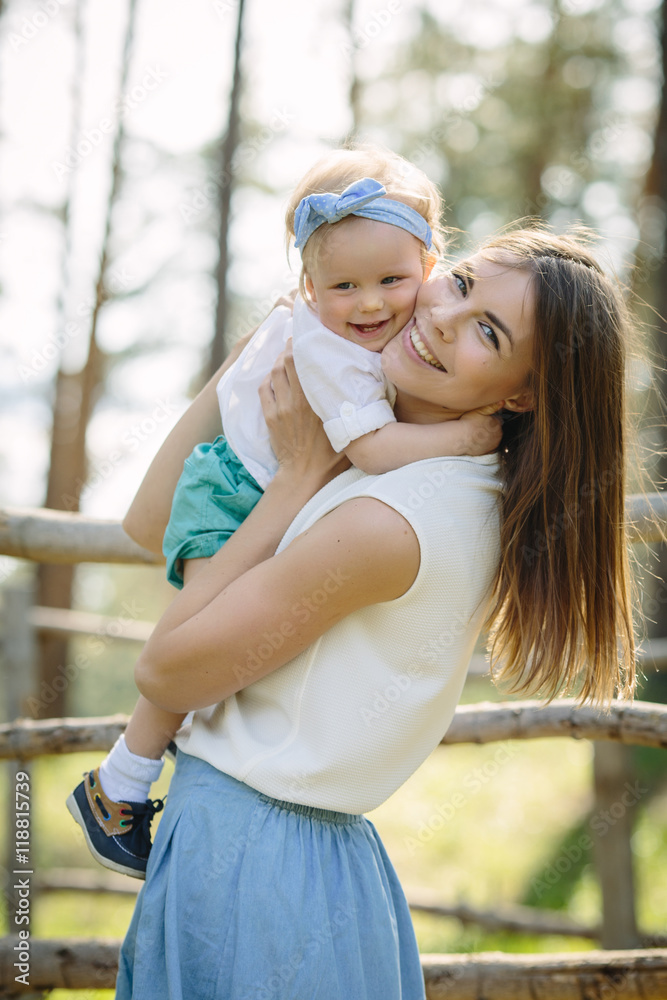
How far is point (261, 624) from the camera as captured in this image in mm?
1282

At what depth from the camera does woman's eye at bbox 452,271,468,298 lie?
1.45m

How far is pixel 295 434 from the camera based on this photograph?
152cm

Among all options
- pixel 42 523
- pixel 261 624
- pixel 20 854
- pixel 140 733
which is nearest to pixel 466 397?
pixel 261 624

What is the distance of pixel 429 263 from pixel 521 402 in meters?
0.47

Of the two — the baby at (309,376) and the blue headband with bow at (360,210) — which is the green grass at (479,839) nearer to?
the baby at (309,376)

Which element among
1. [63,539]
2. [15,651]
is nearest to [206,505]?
[63,539]

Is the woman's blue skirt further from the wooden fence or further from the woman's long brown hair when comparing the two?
the wooden fence

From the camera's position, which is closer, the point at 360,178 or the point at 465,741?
the point at 360,178

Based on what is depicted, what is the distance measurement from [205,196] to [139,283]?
1730 millimetres

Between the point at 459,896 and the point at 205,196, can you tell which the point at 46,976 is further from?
the point at 205,196

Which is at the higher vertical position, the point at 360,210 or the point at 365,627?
the point at 360,210

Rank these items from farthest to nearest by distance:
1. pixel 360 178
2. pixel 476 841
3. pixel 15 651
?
pixel 476 841 < pixel 15 651 < pixel 360 178

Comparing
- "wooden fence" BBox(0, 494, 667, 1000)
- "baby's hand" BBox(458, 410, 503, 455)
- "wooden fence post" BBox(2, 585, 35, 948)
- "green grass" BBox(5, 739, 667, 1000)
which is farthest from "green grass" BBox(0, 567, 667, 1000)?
"baby's hand" BBox(458, 410, 503, 455)

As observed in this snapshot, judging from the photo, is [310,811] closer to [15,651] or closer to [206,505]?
[206,505]
